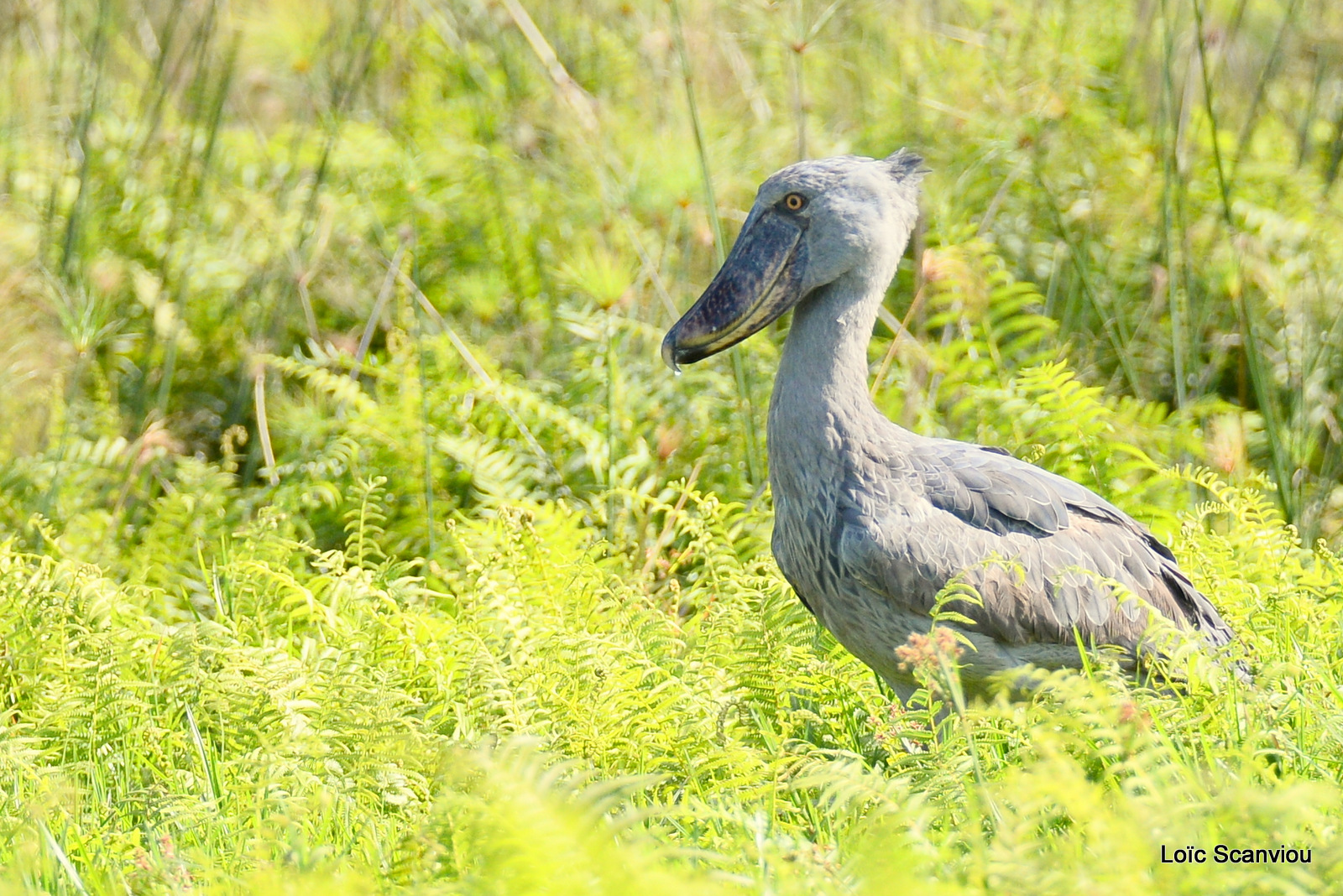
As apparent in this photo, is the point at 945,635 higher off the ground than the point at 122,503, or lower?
higher

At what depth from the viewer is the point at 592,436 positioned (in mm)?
4395

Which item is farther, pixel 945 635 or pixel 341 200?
pixel 341 200

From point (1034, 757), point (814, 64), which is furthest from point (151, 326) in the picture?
point (1034, 757)

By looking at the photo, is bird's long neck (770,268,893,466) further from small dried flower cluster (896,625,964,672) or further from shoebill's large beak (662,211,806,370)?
small dried flower cluster (896,625,964,672)

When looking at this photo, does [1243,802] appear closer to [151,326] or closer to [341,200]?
[151,326]

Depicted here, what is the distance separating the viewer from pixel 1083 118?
5.50 metres

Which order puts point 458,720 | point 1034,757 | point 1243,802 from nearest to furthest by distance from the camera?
point 1243,802, point 1034,757, point 458,720

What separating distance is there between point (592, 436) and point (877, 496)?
1678mm

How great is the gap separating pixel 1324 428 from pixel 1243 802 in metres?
3.87

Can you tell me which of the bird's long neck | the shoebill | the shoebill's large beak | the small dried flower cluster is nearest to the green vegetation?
the small dried flower cluster

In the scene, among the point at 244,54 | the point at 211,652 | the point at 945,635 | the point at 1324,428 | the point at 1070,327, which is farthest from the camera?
the point at 244,54

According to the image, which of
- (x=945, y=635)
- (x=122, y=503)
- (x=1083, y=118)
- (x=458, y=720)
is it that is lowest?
(x=122, y=503)

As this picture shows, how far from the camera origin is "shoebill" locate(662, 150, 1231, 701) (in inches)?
112

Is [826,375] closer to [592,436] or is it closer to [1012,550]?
[1012,550]
